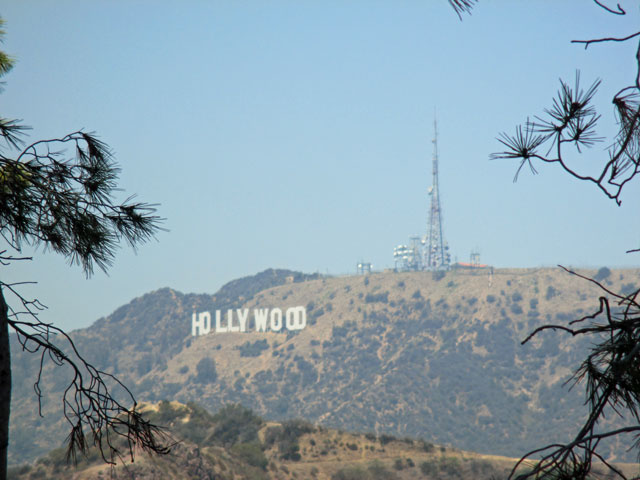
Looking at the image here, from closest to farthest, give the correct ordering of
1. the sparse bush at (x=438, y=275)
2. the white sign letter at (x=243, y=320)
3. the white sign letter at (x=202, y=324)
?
the sparse bush at (x=438, y=275)
the white sign letter at (x=243, y=320)
the white sign letter at (x=202, y=324)

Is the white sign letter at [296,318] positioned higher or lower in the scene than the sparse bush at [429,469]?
higher

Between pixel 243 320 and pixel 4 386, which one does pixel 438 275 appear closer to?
pixel 243 320

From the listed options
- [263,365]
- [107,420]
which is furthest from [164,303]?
[107,420]

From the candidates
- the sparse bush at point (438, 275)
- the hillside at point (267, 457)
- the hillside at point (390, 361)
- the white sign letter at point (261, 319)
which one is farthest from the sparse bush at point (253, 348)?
the hillside at point (267, 457)

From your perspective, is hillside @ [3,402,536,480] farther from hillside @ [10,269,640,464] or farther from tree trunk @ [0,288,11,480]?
hillside @ [10,269,640,464]

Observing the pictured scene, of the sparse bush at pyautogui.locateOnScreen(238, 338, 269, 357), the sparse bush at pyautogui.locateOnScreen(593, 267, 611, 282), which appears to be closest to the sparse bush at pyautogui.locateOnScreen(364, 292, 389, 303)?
the sparse bush at pyautogui.locateOnScreen(238, 338, 269, 357)

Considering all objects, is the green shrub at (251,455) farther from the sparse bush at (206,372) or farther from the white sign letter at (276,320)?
the white sign letter at (276,320)
